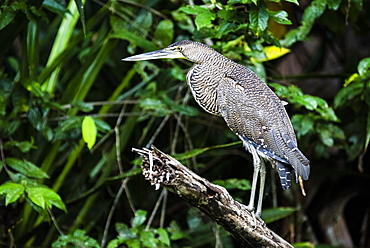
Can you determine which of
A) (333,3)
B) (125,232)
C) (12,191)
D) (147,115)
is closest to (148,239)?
(125,232)

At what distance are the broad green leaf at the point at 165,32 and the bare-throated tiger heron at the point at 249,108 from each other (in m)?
0.65

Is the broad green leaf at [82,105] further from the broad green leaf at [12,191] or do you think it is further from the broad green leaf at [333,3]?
the broad green leaf at [333,3]

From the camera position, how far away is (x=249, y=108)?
278cm

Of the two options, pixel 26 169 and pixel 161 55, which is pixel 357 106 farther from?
pixel 26 169

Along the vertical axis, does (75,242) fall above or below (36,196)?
below

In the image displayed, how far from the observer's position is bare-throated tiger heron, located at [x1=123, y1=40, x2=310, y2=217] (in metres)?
2.65

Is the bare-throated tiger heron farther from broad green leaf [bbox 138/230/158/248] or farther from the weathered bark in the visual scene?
broad green leaf [bbox 138/230/158/248]

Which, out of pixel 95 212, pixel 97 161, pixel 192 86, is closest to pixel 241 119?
pixel 192 86

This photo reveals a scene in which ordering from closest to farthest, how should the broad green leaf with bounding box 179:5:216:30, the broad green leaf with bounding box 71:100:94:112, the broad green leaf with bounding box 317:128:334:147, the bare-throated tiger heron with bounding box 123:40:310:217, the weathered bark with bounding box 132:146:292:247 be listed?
the weathered bark with bounding box 132:146:292:247 → the bare-throated tiger heron with bounding box 123:40:310:217 → the broad green leaf with bounding box 179:5:216:30 → the broad green leaf with bounding box 71:100:94:112 → the broad green leaf with bounding box 317:128:334:147

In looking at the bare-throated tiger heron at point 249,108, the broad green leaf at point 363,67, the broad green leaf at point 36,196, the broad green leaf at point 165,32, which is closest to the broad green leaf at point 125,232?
the broad green leaf at point 36,196

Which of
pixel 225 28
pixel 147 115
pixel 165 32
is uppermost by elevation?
pixel 225 28

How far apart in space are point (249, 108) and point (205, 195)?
77 cm

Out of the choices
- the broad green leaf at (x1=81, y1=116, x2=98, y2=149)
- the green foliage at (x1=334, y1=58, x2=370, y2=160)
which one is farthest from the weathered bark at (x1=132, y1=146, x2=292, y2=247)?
the green foliage at (x1=334, y1=58, x2=370, y2=160)

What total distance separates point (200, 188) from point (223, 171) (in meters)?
2.60
